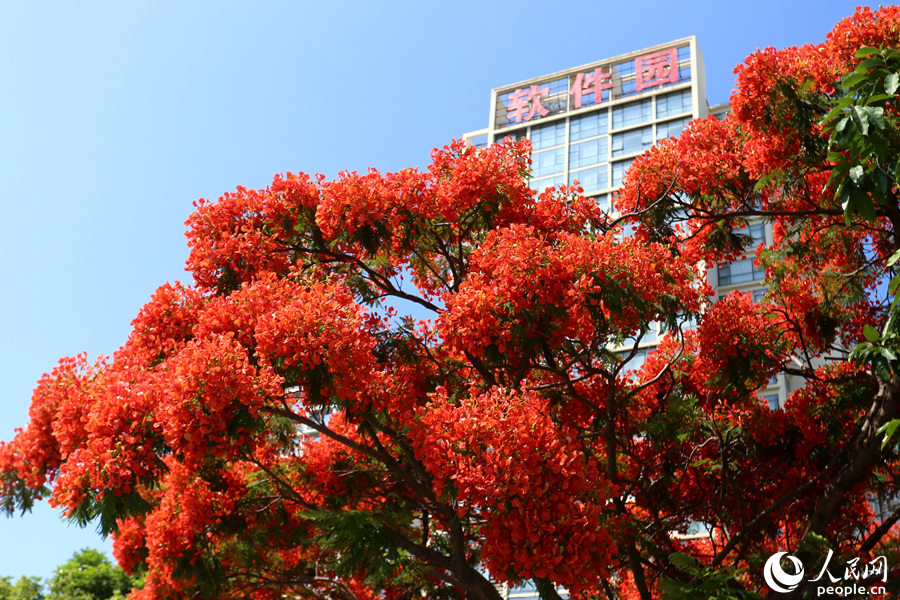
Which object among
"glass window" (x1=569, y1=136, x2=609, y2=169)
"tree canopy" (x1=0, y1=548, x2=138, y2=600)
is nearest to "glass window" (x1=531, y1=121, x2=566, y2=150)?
"glass window" (x1=569, y1=136, x2=609, y2=169)

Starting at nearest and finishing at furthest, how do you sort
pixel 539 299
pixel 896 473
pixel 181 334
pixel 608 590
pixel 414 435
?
pixel 414 435, pixel 539 299, pixel 181 334, pixel 608 590, pixel 896 473

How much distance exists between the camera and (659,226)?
1015 centimetres

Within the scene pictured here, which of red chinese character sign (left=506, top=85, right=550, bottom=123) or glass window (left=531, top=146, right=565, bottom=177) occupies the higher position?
red chinese character sign (left=506, top=85, right=550, bottom=123)

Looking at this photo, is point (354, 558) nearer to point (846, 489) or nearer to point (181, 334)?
point (181, 334)

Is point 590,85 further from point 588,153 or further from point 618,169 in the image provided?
point 618,169

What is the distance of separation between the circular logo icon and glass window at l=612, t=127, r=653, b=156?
4229 centimetres

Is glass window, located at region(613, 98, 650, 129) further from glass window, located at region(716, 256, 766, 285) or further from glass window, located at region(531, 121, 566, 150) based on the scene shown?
glass window, located at region(716, 256, 766, 285)

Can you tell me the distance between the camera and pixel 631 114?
165 ft

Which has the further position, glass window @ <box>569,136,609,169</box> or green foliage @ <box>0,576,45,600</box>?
glass window @ <box>569,136,609,169</box>

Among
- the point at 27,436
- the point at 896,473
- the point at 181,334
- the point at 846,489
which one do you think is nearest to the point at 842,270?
the point at 896,473

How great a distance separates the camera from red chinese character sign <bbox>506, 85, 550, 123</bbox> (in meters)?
52.8

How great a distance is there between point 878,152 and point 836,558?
210 inches

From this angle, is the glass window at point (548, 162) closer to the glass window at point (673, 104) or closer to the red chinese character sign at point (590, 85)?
the red chinese character sign at point (590, 85)

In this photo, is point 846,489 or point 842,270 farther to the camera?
point 842,270
